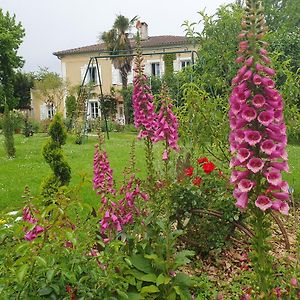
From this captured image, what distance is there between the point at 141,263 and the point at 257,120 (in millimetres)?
1548

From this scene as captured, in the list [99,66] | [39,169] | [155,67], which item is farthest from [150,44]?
[39,169]

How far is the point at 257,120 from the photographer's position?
1.77 metres

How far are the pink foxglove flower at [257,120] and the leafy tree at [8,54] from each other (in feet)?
98.4

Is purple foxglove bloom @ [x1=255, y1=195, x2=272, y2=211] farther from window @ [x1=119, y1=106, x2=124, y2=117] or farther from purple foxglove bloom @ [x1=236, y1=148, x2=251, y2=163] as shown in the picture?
window @ [x1=119, y1=106, x2=124, y2=117]

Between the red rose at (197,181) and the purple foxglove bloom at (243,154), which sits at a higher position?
the purple foxglove bloom at (243,154)

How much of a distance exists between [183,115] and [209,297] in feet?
9.95

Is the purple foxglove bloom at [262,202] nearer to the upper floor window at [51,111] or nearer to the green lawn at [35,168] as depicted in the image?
the green lawn at [35,168]

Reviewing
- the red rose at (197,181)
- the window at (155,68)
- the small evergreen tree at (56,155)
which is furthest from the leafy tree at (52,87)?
the red rose at (197,181)

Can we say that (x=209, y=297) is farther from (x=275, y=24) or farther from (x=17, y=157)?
(x=275, y=24)

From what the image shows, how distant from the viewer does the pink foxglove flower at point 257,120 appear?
1762 mm

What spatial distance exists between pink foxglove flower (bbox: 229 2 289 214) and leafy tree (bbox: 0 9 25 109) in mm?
30002

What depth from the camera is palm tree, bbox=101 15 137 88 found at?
100ft

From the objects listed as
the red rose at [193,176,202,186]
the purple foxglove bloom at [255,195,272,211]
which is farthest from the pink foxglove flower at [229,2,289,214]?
the red rose at [193,176,202,186]

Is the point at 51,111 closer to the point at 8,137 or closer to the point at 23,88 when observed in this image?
the point at 23,88
